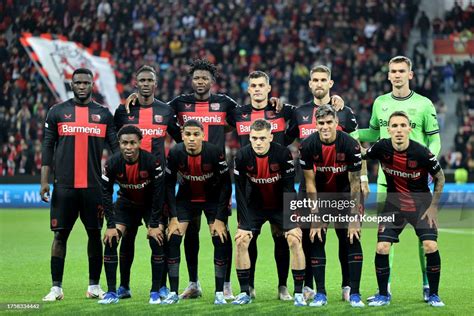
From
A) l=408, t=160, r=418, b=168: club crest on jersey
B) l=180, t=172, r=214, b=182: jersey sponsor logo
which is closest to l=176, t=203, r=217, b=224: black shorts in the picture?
l=180, t=172, r=214, b=182: jersey sponsor logo

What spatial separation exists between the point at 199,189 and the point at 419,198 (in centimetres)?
223

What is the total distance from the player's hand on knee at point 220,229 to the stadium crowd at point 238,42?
17.3 metres

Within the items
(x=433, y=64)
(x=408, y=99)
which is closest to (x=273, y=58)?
(x=433, y=64)

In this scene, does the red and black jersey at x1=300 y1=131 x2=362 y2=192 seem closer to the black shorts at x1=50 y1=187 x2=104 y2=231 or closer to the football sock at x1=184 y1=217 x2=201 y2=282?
the football sock at x1=184 y1=217 x2=201 y2=282

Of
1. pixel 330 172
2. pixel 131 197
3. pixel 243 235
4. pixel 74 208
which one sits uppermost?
pixel 330 172

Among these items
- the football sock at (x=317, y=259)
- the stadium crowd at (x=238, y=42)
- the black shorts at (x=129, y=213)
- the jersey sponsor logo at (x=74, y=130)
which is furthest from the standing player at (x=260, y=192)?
the stadium crowd at (x=238, y=42)

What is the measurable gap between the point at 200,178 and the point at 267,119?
40.1 inches

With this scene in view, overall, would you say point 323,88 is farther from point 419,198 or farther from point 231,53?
point 231,53

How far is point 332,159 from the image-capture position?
855cm

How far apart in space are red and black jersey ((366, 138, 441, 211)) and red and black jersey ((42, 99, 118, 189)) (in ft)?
9.24

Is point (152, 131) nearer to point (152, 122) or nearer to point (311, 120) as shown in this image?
point (152, 122)

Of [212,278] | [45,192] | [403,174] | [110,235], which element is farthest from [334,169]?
[45,192]

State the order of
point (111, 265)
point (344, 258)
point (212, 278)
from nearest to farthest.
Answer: point (111, 265) → point (344, 258) → point (212, 278)

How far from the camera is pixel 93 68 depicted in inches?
981
